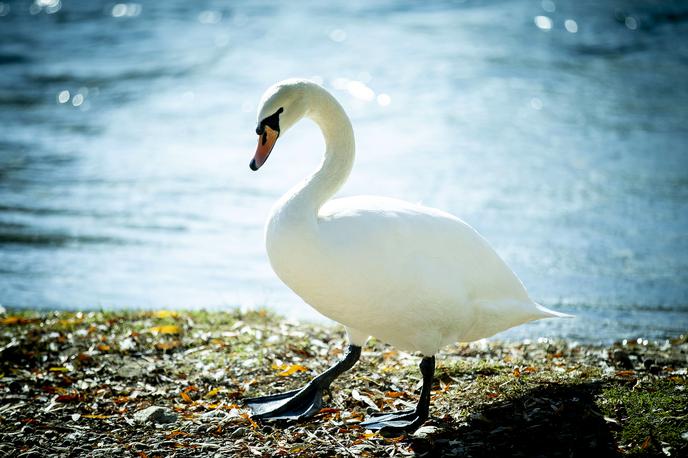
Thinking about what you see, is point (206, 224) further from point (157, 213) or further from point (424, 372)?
point (424, 372)

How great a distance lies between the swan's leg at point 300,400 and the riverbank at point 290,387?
87 millimetres

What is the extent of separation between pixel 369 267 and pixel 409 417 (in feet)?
3.01

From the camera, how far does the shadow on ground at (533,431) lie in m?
4.21

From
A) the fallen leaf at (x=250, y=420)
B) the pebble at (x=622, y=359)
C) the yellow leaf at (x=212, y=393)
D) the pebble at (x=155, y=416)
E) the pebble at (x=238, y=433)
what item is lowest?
the pebble at (x=622, y=359)

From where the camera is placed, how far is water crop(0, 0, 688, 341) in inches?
336

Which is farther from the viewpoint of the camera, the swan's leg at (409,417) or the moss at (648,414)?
the swan's leg at (409,417)

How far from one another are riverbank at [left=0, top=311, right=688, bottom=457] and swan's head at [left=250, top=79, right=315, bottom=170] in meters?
1.55

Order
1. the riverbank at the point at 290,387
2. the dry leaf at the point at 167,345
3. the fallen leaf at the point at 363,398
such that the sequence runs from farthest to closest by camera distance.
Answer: the dry leaf at the point at 167,345 → the fallen leaf at the point at 363,398 → the riverbank at the point at 290,387

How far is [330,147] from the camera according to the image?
495 cm

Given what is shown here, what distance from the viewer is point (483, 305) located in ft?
16.1

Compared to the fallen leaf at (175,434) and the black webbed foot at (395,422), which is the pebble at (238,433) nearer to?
the fallen leaf at (175,434)

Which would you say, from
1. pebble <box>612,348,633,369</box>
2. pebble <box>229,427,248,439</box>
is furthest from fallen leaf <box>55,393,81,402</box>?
pebble <box>612,348,633,369</box>

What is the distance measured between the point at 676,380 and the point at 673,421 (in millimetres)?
740

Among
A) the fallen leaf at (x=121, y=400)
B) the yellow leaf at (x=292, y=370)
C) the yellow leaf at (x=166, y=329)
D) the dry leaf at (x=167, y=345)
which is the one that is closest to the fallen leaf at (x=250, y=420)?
the yellow leaf at (x=292, y=370)
